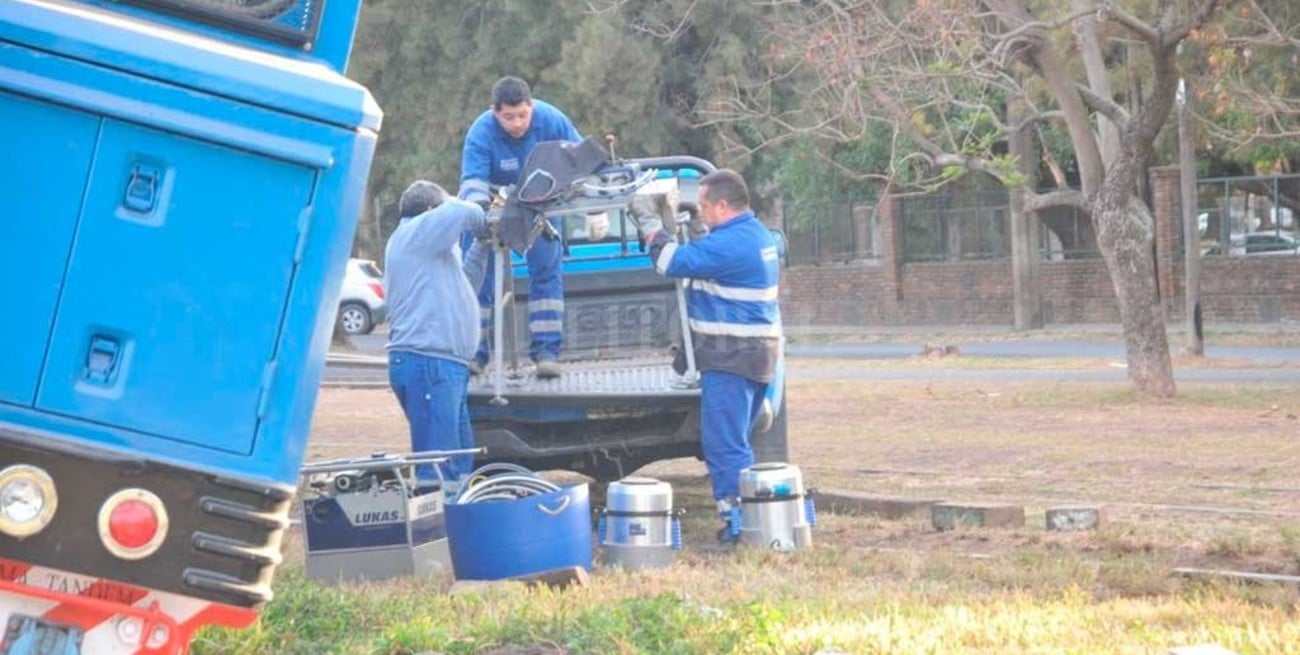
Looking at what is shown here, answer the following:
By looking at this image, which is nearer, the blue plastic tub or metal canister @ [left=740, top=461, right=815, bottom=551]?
the blue plastic tub

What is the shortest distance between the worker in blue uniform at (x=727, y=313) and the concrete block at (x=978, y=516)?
1.29 metres

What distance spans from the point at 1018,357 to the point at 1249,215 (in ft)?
27.3

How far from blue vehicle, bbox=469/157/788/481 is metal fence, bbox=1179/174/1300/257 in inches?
950

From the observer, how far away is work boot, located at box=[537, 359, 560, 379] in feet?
38.7

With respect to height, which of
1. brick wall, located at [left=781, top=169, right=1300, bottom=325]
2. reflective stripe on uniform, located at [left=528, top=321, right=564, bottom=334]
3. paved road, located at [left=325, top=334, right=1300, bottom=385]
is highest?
brick wall, located at [left=781, top=169, right=1300, bottom=325]

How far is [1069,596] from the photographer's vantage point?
813cm

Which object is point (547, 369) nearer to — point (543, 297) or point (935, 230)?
point (543, 297)

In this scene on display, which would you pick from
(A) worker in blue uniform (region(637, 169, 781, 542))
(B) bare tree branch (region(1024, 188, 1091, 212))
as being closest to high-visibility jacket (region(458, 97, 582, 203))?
(A) worker in blue uniform (region(637, 169, 781, 542))

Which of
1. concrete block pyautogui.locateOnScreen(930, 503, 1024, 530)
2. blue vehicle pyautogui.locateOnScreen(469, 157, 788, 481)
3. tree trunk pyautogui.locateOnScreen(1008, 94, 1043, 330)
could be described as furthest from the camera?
tree trunk pyautogui.locateOnScreen(1008, 94, 1043, 330)

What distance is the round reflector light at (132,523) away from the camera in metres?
5.23

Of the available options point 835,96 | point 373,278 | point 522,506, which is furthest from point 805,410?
point 373,278

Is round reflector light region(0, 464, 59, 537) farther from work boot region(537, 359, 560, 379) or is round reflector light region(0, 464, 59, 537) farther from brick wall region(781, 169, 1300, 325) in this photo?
brick wall region(781, 169, 1300, 325)

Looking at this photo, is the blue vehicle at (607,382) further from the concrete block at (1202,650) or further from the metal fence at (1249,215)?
the metal fence at (1249,215)

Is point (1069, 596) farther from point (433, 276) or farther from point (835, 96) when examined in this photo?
point (835, 96)
